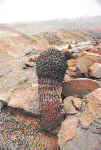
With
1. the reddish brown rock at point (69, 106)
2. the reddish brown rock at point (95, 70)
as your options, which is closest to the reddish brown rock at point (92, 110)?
the reddish brown rock at point (69, 106)

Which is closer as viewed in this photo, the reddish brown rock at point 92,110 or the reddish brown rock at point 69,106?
the reddish brown rock at point 92,110

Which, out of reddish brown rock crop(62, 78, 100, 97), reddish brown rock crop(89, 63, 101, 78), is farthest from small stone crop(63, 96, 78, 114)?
reddish brown rock crop(89, 63, 101, 78)

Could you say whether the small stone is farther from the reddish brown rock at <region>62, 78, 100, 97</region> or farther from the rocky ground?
the reddish brown rock at <region>62, 78, 100, 97</region>

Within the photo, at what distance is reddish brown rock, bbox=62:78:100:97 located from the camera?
23.0ft

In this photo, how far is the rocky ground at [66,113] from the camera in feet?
16.9

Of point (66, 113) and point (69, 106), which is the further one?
point (69, 106)

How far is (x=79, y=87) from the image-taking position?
7.21 m

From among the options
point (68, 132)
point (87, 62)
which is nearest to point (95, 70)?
point (87, 62)

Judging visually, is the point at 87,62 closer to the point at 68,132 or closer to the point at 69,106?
the point at 69,106

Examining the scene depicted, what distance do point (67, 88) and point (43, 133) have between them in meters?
1.85

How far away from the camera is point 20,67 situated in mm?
10688

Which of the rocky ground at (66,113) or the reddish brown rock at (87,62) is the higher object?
the reddish brown rock at (87,62)

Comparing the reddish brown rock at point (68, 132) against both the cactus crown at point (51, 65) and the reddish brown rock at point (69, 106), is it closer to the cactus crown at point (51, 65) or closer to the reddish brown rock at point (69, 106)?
the reddish brown rock at point (69, 106)

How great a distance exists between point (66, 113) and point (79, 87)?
115 cm
